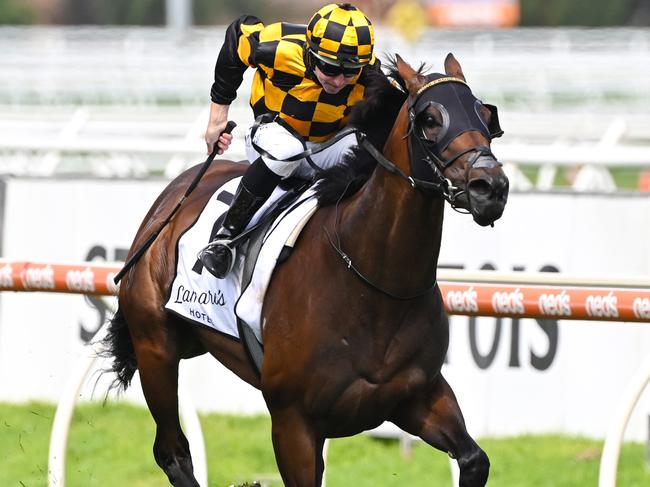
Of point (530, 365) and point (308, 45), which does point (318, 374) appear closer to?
point (308, 45)

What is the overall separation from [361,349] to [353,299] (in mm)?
166

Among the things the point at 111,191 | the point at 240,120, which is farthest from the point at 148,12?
the point at 111,191

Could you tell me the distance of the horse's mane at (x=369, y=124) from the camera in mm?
4355

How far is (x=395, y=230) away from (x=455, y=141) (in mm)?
448

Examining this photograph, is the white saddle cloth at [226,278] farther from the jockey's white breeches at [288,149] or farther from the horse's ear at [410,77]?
the horse's ear at [410,77]

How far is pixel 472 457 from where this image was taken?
14.4 feet

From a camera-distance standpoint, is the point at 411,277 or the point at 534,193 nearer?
the point at 411,277

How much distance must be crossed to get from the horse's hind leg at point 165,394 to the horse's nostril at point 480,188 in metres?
1.86

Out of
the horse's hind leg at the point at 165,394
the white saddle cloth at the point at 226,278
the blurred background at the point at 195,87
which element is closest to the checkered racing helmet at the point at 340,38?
the white saddle cloth at the point at 226,278

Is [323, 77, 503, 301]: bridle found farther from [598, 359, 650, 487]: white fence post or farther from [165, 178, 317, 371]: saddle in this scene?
[598, 359, 650, 487]: white fence post

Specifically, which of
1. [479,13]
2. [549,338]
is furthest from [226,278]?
[479,13]

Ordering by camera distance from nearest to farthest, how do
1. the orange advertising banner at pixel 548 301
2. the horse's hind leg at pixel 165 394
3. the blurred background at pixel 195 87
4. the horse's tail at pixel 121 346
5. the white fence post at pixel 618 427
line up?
the white fence post at pixel 618 427
the orange advertising banner at pixel 548 301
the horse's hind leg at pixel 165 394
the horse's tail at pixel 121 346
the blurred background at pixel 195 87

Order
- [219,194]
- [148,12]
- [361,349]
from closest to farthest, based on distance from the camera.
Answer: [361,349]
[219,194]
[148,12]

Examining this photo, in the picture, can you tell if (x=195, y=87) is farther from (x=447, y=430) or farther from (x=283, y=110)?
(x=447, y=430)
